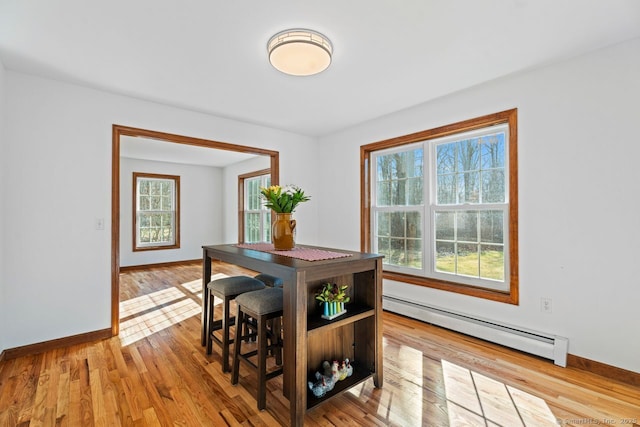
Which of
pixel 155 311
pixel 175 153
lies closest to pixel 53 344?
pixel 155 311

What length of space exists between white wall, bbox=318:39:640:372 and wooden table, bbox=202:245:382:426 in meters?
1.53

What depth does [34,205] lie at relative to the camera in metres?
2.72

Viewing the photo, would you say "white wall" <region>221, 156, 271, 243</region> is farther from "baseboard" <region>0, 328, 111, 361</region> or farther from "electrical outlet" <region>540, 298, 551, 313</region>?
"electrical outlet" <region>540, 298, 551, 313</region>

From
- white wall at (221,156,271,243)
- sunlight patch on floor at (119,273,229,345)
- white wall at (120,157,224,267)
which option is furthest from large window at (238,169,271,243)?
sunlight patch on floor at (119,273,229,345)

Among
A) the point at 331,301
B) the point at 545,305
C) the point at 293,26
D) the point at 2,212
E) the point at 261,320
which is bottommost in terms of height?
the point at 545,305

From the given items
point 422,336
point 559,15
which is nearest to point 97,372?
point 422,336

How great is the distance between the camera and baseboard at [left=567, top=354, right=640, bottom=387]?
2166 millimetres

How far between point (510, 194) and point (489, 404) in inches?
70.3

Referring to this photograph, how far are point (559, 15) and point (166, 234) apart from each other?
304 inches

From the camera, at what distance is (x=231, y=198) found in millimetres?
7656

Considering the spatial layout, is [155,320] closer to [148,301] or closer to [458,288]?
[148,301]

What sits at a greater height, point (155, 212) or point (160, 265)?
point (155, 212)

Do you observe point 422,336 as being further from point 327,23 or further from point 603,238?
point 327,23

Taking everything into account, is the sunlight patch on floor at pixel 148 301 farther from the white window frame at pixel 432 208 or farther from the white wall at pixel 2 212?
the white window frame at pixel 432 208
